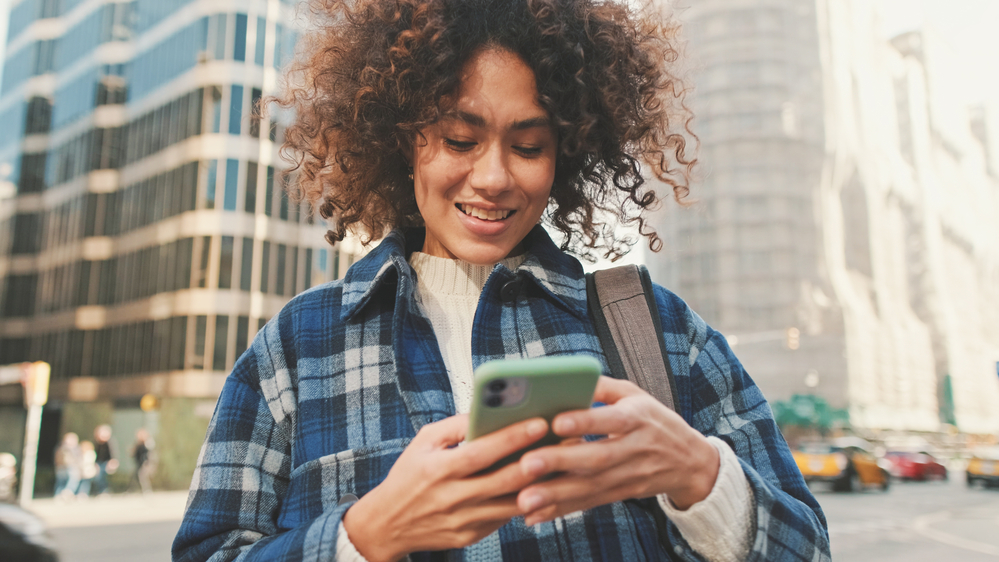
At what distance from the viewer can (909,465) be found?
84.3ft

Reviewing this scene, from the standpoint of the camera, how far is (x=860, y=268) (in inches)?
2485

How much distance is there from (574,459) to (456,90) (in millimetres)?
978

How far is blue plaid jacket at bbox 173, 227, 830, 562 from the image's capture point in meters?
1.42

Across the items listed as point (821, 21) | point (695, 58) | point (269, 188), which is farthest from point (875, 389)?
point (695, 58)

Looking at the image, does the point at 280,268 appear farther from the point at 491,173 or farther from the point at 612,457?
the point at 612,457

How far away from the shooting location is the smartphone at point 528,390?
957mm

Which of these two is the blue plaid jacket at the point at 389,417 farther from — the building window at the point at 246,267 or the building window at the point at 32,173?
the building window at the point at 32,173

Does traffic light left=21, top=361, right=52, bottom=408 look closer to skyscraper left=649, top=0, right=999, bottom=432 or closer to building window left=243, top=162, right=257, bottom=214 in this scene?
building window left=243, top=162, right=257, bottom=214

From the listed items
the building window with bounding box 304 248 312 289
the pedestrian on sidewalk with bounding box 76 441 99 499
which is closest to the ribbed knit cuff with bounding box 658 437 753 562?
the pedestrian on sidewalk with bounding box 76 441 99 499

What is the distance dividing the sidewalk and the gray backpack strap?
13.1 metres

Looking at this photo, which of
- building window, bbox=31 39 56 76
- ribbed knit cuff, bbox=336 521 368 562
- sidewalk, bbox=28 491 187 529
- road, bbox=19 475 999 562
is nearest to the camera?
ribbed knit cuff, bbox=336 521 368 562

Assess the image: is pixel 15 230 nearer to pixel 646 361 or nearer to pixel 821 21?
pixel 646 361

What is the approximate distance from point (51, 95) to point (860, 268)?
56136 millimetres

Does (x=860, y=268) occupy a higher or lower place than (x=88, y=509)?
higher
